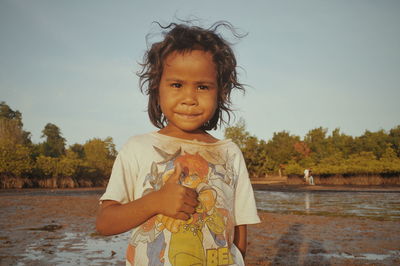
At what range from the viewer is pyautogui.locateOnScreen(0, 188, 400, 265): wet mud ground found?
227 inches

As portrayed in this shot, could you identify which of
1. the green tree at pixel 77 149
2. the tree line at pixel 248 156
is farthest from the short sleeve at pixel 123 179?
the green tree at pixel 77 149

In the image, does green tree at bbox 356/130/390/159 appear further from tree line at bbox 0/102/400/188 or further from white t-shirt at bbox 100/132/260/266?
white t-shirt at bbox 100/132/260/266

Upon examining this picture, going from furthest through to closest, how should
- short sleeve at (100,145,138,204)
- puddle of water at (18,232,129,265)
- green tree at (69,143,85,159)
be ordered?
green tree at (69,143,85,159)
puddle of water at (18,232,129,265)
short sleeve at (100,145,138,204)

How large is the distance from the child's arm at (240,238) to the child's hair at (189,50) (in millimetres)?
578

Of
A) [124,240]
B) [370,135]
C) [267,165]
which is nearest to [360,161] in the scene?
[370,135]

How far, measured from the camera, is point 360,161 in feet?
138

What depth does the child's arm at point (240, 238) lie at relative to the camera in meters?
1.68

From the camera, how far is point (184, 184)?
1.47m

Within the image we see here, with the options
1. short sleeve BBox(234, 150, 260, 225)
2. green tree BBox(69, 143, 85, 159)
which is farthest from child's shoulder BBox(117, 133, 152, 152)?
green tree BBox(69, 143, 85, 159)

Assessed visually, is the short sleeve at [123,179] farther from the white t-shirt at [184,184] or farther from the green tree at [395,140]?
the green tree at [395,140]

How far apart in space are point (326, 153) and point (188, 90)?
5976 cm

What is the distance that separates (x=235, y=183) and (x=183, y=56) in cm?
69

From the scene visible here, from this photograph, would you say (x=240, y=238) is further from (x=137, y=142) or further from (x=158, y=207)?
(x=137, y=142)

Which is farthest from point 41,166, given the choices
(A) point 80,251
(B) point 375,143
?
(B) point 375,143
